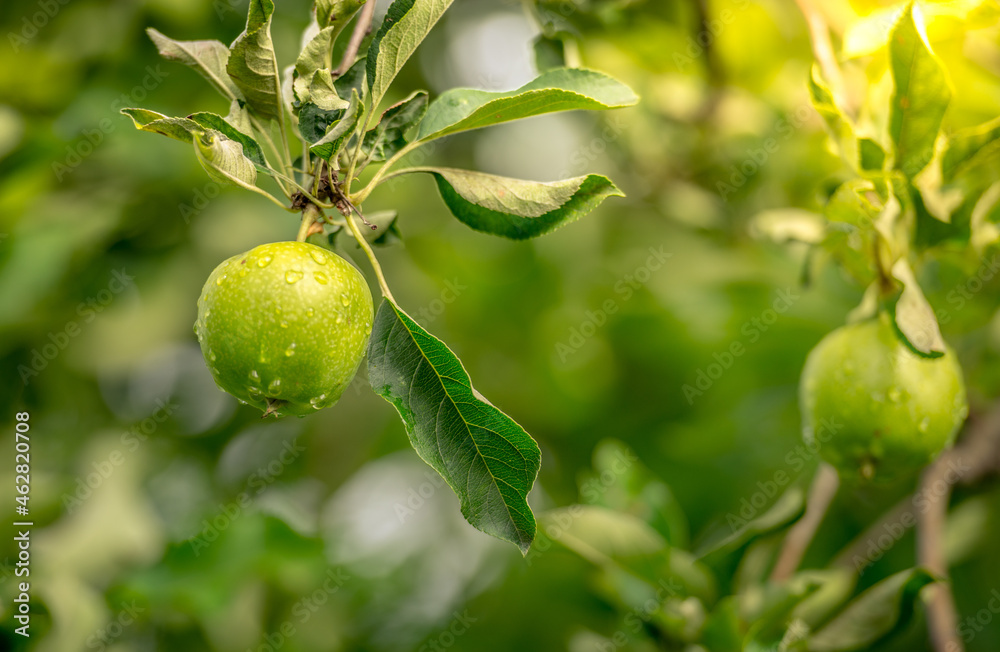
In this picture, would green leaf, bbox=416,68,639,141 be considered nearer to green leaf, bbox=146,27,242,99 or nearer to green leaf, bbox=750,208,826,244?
green leaf, bbox=146,27,242,99

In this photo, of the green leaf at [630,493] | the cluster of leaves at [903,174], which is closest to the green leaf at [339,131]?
the cluster of leaves at [903,174]

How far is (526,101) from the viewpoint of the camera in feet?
3.65

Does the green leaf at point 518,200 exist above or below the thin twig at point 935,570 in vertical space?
above

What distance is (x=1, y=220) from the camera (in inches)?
92.5

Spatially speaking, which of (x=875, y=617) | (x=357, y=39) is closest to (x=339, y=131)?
(x=357, y=39)

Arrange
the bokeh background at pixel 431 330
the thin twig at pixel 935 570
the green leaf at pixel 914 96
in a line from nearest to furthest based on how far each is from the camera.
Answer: the green leaf at pixel 914 96 → the thin twig at pixel 935 570 → the bokeh background at pixel 431 330

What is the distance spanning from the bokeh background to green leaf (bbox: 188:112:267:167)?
1.07 m

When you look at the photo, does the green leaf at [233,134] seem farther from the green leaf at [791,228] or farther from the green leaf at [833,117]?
the green leaf at [791,228]

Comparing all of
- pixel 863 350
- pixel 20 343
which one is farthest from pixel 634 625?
pixel 20 343

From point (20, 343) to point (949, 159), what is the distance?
8.60ft

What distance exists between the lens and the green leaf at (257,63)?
1046mm

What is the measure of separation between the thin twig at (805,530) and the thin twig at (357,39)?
1.44 m

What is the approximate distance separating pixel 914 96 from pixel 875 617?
1.05 meters

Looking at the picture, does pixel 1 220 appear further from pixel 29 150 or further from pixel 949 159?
pixel 949 159
